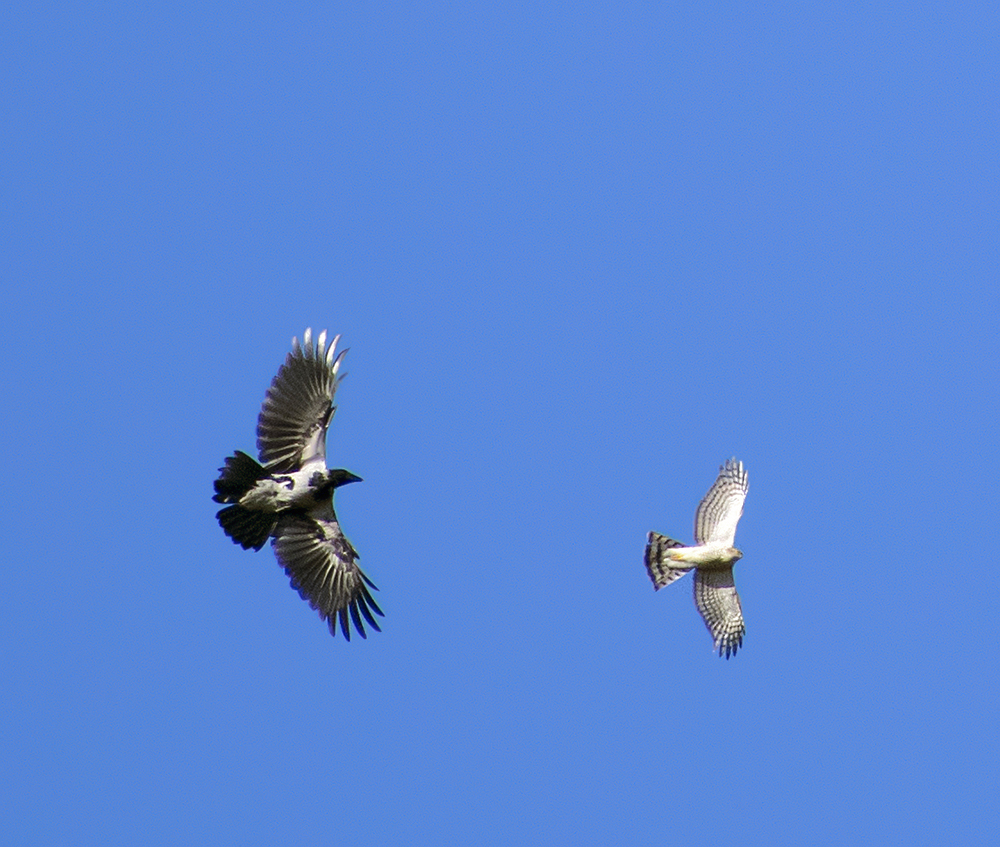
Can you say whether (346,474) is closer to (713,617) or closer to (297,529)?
(297,529)

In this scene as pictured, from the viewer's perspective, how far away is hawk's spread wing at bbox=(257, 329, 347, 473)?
20562mm

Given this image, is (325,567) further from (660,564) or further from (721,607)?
(721,607)

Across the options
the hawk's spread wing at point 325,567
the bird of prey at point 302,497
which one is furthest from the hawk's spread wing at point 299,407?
the hawk's spread wing at point 325,567

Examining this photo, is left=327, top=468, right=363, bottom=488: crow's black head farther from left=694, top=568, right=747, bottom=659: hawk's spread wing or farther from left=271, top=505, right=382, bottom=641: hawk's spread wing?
left=694, top=568, right=747, bottom=659: hawk's spread wing

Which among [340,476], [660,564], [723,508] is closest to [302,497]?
[340,476]

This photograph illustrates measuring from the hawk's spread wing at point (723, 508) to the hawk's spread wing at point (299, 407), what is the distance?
436 cm

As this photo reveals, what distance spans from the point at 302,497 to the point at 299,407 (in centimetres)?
101

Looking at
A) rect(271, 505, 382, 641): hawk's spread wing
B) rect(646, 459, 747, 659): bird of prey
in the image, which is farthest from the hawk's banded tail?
rect(271, 505, 382, 641): hawk's spread wing

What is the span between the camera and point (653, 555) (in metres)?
21.8

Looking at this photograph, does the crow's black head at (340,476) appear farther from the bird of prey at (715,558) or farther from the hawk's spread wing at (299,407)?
the bird of prey at (715,558)

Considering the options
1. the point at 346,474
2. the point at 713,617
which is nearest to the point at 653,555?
the point at 713,617

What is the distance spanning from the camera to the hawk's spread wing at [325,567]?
67.1 ft

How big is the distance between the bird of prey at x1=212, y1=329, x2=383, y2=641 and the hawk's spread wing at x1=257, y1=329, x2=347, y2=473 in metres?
0.01

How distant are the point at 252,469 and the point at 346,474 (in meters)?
0.95
